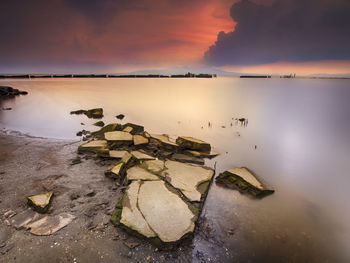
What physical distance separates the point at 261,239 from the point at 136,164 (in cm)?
365

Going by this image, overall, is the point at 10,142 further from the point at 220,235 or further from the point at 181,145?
the point at 220,235

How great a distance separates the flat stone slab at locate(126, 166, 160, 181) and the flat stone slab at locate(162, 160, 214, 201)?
37 cm

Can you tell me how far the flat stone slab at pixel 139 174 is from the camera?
4.67 metres

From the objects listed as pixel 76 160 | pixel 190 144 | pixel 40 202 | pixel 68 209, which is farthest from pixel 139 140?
pixel 40 202

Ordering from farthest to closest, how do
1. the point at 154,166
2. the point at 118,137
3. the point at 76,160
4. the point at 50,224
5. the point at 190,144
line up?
the point at 118,137, the point at 190,144, the point at 76,160, the point at 154,166, the point at 50,224

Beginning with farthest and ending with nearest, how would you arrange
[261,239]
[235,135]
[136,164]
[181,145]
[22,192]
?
[235,135] < [181,145] < [136,164] < [22,192] < [261,239]

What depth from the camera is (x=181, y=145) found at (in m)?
6.95

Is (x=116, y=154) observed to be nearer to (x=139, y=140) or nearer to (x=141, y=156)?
(x=141, y=156)

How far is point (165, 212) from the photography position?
344cm

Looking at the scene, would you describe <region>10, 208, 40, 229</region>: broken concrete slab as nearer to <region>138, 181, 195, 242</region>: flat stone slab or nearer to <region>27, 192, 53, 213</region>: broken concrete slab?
<region>27, 192, 53, 213</region>: broken concrete slab

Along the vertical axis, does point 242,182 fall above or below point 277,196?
above

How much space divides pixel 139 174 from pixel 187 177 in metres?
1.30

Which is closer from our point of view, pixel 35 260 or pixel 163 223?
pixel 35 260

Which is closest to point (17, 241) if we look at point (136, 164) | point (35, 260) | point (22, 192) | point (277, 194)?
point (35, 260)
